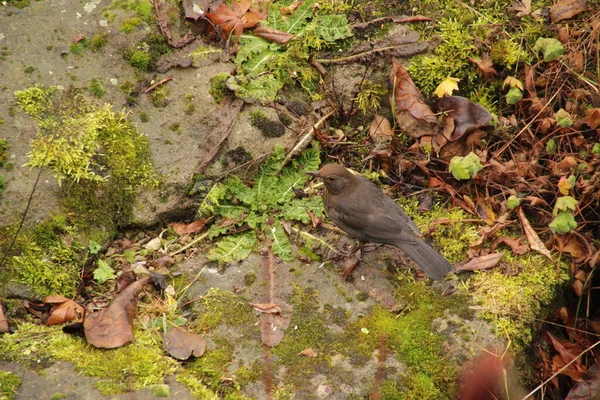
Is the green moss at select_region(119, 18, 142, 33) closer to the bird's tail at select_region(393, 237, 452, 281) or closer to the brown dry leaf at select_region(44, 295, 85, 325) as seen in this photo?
the brown dry leaf at select_region(44, 295, 85, 325)

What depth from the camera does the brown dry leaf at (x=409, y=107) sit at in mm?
5211

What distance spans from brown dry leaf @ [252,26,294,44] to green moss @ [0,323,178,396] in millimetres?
2863

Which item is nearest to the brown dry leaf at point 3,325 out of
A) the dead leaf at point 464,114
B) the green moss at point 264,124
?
the green moss at point 264,124

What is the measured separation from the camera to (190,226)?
4.94 metres

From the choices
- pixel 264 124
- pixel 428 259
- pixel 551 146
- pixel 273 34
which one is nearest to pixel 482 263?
pixel 428 259

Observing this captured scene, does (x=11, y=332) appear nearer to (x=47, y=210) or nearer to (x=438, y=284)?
(x=47, y=210)

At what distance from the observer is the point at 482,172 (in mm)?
5012

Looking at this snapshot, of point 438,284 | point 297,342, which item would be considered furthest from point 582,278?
point 297,342

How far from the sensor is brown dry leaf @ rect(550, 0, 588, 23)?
5.34 meters

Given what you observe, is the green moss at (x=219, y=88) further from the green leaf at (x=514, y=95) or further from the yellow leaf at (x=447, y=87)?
the green leaf at (x=514, y=95)

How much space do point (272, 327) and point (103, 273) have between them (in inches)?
53.7

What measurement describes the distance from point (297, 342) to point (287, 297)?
0.43 metres

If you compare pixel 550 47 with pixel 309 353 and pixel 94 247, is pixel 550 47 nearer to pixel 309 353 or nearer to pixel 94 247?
pixel 309 353

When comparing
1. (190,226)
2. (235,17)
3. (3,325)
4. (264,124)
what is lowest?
(190,226)
